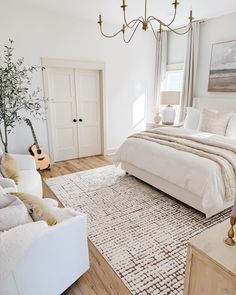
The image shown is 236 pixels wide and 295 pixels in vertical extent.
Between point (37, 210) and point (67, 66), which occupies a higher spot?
point (67, 66)

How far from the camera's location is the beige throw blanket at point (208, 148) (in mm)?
2537

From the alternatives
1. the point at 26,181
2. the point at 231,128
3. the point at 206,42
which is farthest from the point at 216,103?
the point at 26,181

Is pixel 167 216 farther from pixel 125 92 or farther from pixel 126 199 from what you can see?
pixel 125 92

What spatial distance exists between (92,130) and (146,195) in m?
2.43

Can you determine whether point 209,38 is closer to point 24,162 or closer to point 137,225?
point 137,225

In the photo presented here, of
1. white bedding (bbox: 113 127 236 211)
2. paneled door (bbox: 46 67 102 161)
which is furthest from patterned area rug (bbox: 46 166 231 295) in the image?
paneled door (bbox: 46 67 102 161)

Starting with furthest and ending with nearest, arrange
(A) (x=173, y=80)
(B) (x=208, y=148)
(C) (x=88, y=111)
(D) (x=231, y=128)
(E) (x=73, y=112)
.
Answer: (A) (x=173, y=80) < (C) (x=88, y=111) < (E) (x=73, y=112) < (D) (x=231, y=128) < (B) (x=208, y=148)

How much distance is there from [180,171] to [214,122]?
154 cm

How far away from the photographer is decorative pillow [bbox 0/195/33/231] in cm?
133

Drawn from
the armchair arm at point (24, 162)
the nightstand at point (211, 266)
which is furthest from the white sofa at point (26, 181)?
the nightstand at point (211, 266)

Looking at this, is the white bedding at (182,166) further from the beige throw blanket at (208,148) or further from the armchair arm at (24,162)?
the armchair arm at (24,162)

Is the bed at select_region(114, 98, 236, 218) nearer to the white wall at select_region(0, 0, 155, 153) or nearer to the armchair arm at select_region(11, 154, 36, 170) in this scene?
the armchair arm at select_region(11, 154, 36, 170)

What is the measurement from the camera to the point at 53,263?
145cm

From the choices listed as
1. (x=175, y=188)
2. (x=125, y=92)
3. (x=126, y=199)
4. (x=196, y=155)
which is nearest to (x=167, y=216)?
(x=175, y=188)
